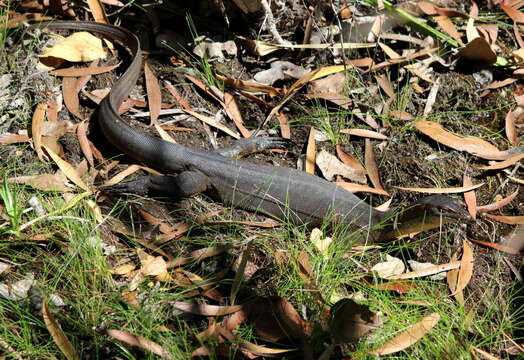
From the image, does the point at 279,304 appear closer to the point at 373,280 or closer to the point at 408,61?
the point at 373,280

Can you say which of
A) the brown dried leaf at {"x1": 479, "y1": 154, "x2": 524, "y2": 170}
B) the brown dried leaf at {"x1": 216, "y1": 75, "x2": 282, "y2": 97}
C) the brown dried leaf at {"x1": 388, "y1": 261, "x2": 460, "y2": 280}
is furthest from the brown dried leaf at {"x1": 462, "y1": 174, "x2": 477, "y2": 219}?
the brown dried leaf at {"x1": 216, "y1": 75, "x2": 282, "y2": 97}

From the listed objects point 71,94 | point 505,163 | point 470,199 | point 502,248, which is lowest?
point 502,248

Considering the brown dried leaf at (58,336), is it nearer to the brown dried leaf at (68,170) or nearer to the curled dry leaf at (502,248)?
the brown dried leaf at (68,170)

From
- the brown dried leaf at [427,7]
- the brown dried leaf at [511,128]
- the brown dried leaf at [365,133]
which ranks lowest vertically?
the brown dried leaf at [511,128]

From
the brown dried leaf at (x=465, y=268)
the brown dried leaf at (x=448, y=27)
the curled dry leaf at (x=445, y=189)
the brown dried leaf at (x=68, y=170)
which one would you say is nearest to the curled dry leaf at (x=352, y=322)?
the brown dried leaf at (x=465, y=268)

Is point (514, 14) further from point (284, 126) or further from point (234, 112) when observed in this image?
point (234, 112)

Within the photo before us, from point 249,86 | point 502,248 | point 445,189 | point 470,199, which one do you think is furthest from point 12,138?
point 502,248

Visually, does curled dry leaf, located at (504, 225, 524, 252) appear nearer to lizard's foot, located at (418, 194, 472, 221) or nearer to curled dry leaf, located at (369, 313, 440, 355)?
lizard's foot, located at (418, 194, 472, 221)
